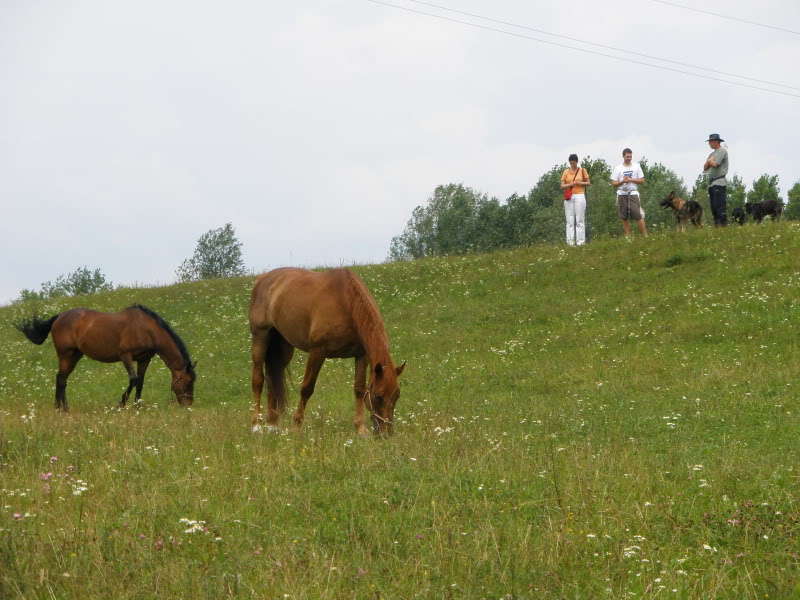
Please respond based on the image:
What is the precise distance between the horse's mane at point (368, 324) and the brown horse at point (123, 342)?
642 centimetres

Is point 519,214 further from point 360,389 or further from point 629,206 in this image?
point 360,389

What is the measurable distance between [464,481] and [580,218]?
65.8 ft

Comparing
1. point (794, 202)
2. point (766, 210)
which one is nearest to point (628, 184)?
point (766, 210)

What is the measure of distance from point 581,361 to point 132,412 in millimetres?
8173

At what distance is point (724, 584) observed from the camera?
18.1ft

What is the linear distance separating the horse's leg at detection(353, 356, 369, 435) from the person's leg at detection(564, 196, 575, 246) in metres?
15.6

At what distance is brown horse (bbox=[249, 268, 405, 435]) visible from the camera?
→ 10461mm

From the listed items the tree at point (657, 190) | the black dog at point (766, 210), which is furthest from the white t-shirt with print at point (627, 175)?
the tree at point (657, 190)

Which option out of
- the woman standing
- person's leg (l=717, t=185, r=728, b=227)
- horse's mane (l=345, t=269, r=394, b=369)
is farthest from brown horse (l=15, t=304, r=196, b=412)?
person's leg (l=717, t=185, r=728, b=227)

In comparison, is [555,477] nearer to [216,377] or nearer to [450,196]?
[216,377]

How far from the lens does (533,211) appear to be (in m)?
81.3

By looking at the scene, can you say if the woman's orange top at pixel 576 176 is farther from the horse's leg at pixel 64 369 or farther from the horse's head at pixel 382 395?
the horse's head at pixel 382 395

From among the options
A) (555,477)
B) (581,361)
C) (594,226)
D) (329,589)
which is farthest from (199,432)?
(594,226)

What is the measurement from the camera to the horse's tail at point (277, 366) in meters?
13.0
